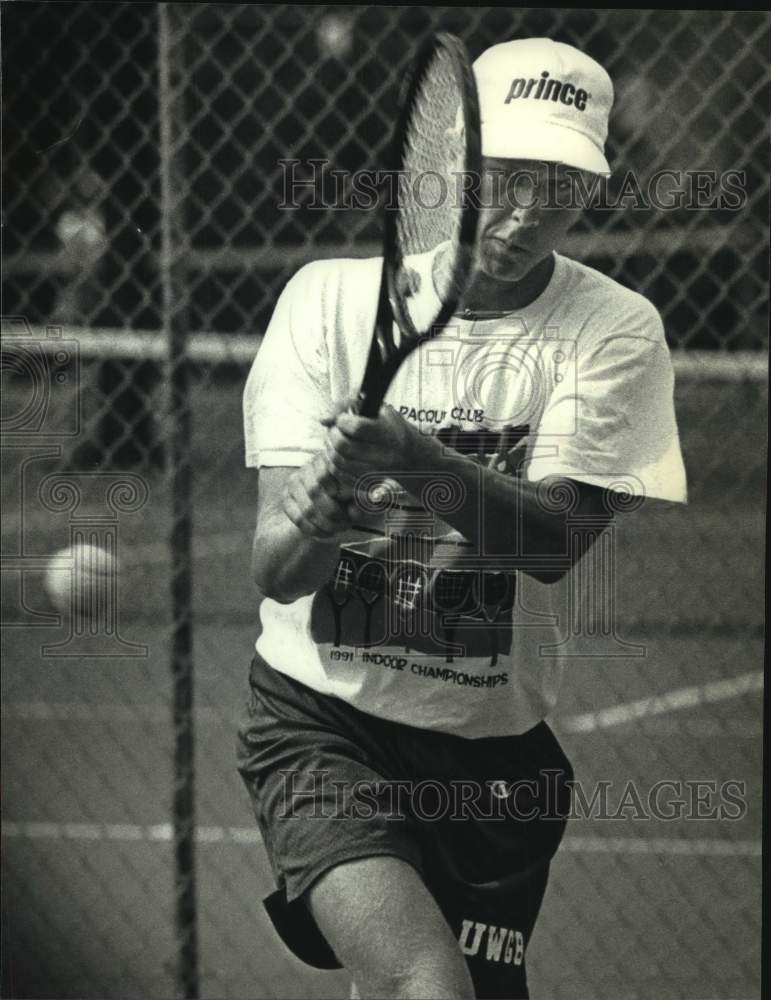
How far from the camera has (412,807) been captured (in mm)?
2398

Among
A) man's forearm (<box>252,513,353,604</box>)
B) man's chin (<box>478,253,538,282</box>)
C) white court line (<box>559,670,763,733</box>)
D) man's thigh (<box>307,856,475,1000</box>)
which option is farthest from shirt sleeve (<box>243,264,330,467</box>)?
white court line (<box>559,670,763,733</box>)

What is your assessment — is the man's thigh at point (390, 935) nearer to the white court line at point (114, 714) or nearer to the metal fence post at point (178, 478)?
the metal fence post at point (178, 478)

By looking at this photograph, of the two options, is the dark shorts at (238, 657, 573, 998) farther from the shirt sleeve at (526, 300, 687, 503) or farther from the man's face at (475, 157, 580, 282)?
the man's face at (475, 157, 580, 282)

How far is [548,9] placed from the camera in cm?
238

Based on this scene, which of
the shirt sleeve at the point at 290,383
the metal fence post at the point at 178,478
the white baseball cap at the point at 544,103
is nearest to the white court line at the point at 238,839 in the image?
the metal fence post at the point at 178,478

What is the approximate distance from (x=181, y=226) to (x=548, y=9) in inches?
30.1

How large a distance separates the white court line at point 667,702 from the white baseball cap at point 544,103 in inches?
51.6

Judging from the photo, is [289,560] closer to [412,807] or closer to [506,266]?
[412,807]

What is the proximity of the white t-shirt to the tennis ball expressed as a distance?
35cm

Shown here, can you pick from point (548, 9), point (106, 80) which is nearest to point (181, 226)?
point (106, 80)

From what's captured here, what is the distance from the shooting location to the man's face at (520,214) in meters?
2.29

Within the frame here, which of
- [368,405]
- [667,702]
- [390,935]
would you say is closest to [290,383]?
[368,405]

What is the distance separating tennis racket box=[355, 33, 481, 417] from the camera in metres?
2.12

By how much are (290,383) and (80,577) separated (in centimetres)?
53
